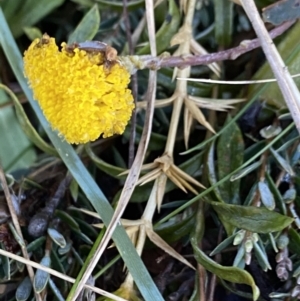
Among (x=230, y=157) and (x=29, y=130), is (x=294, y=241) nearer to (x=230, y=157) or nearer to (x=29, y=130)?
(x=230, y=157)

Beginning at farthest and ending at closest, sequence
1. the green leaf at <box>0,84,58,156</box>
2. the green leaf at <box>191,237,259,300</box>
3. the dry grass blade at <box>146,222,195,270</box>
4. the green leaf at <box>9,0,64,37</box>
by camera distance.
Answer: the green leaf at <box>9,0,64,37</box>
the green leaf at <box>0,84,58,156</box>
the dry grass blade at <box>146,222,195,270</box>
the green leaf at <box>191,237,259,300</box>

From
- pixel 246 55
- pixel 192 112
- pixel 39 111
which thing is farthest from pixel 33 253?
pixel 246 55

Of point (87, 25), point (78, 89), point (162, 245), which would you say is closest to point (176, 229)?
point (162, 245)

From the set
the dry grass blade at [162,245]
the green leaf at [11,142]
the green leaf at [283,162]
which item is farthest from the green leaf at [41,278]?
the green leaf at [283,162]

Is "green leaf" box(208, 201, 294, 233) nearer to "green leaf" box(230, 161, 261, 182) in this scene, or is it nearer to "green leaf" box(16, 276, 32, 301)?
"green leaf" box(230, 161, 261, 182)

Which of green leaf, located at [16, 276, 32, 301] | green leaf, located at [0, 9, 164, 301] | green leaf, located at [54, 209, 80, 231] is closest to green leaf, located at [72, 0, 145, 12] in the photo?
green leaf, located at [0, 9, 164, 301]

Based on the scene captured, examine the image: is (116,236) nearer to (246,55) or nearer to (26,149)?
(26,149)
